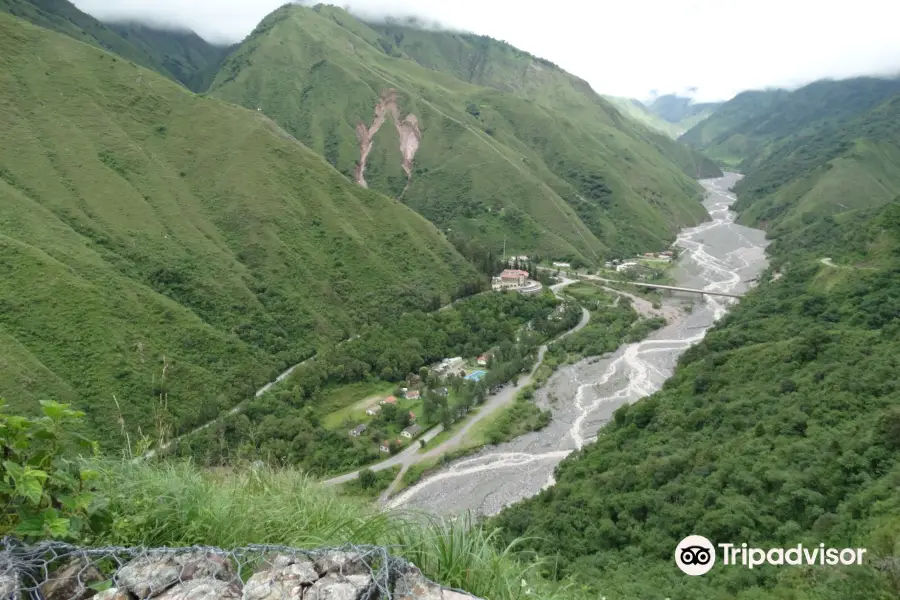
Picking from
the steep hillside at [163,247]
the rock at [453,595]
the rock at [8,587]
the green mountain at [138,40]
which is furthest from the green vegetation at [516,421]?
the green mountain at [138,40]

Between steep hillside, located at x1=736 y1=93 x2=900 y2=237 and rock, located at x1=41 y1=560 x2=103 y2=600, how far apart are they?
11028 centimetres

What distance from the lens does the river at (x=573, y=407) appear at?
29.8 metres

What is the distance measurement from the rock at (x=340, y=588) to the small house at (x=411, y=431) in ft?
111

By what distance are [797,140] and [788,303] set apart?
175959 mm

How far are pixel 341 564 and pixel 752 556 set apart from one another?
15.0 m

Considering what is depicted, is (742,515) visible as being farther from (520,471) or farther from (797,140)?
(797,140)

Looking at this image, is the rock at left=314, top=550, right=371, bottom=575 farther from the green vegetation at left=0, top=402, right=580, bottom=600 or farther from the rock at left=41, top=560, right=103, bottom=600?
the rock at left=41, top=560, right=103, bottom=600

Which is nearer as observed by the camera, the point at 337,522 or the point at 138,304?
the point at 337,522

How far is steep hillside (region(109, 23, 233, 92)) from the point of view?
538 feet

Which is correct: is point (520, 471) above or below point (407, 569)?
below

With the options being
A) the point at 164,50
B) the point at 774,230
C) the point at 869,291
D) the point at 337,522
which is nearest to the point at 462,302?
the point at 869,291

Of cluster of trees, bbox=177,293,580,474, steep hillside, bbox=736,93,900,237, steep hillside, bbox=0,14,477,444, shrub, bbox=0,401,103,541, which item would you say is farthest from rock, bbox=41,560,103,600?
steep hillside, bbox=736,93,900,237

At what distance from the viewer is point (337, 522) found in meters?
4.32

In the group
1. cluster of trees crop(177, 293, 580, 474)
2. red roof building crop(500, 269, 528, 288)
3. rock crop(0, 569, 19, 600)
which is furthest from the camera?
red roof building crop(500, 269, 528, 288)
